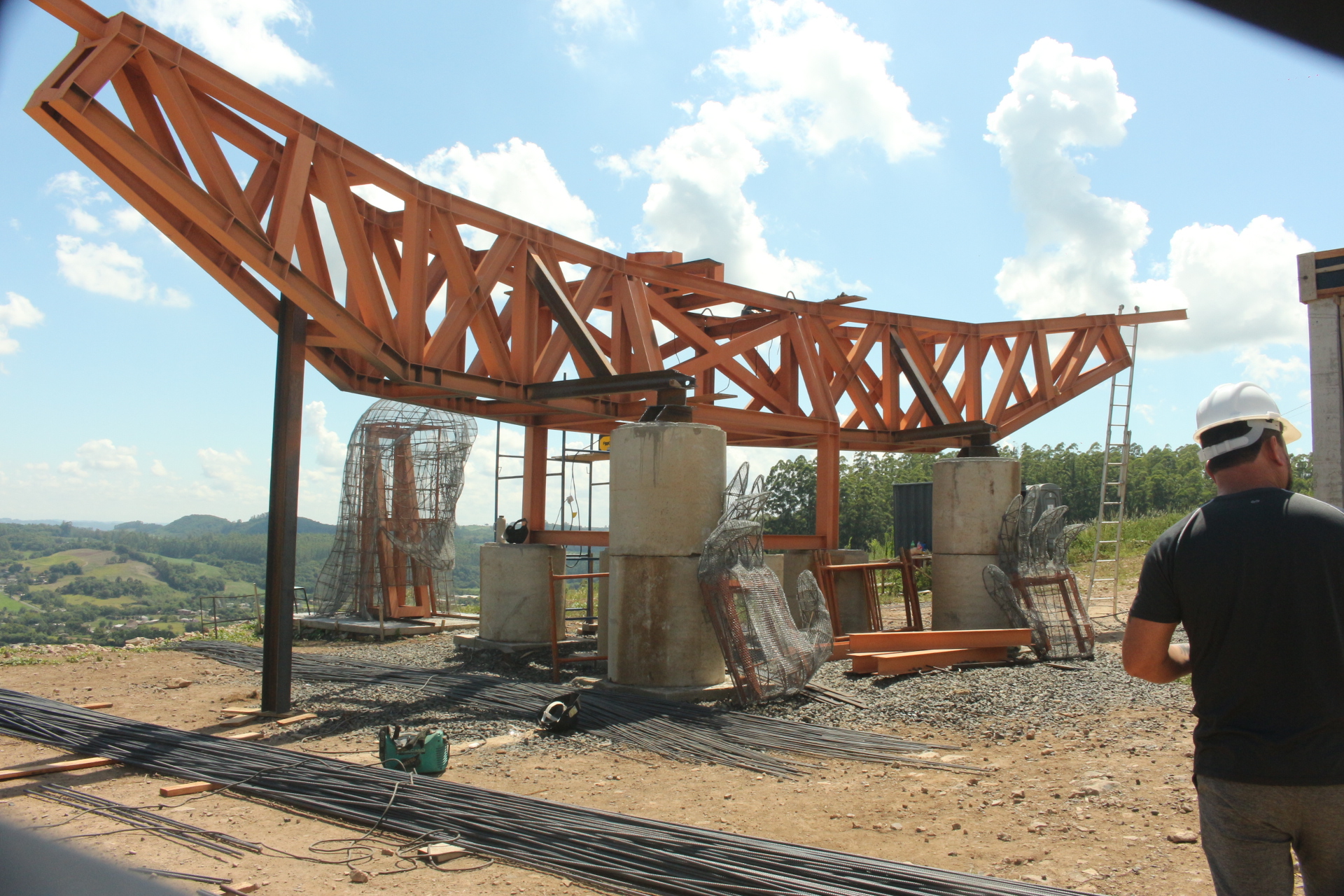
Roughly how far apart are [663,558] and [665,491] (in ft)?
2.56

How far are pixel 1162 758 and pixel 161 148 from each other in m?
10.0

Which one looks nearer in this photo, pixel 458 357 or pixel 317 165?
pixel 317 165

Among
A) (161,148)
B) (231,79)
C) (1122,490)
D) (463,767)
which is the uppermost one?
(231,79)

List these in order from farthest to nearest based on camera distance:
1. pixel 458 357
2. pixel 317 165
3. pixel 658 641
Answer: pixel 458 357
pixel 658 641
pixel 317 165

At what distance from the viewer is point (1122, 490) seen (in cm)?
1811

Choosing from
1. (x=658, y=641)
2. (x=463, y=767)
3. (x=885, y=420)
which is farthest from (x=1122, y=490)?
(x=463, y=767)

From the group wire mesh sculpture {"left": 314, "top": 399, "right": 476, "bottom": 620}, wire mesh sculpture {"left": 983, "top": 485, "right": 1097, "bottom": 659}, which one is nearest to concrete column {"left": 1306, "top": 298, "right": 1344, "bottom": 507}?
wire mesh sculpture {"left": 983, "top": 485, "right": 1097, "bottom": 659}

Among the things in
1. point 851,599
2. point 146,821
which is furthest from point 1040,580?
point 146,821

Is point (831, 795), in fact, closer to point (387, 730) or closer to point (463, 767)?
point (463, 767)

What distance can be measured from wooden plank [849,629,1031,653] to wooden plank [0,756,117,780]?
8304mm

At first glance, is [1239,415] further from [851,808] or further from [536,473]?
[536,473]

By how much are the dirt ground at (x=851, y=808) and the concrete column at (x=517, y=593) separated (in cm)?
504

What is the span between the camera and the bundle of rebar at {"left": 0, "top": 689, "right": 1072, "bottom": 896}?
4.73 m

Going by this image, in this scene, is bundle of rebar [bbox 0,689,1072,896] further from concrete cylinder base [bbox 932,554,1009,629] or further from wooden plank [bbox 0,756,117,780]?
concrete cylinder base [bbox 932,554,1009,629]
